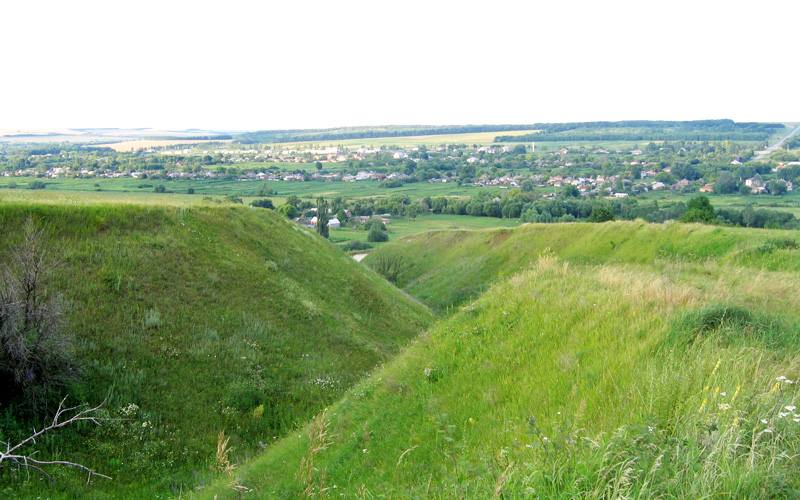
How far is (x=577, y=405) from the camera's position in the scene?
4910 mm

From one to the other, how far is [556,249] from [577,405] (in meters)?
31.3

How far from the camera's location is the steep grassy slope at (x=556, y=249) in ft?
63.9

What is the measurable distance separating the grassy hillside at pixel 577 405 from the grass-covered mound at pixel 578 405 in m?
0.02

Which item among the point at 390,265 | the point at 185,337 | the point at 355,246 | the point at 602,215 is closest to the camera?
the point at 185,337

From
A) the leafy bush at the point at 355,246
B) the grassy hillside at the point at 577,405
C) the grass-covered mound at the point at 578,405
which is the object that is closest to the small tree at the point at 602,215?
the leafy bush at the point at 355,246

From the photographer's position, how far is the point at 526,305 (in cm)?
859

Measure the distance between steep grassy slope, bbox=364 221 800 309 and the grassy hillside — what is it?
7.48 metres

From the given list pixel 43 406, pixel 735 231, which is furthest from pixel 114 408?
pixel 735 231

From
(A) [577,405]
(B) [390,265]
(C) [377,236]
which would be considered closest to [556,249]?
(B) [390,265]

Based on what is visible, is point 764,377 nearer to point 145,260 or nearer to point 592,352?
point 592,352

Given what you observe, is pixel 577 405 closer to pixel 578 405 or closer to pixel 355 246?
pixel 578 405

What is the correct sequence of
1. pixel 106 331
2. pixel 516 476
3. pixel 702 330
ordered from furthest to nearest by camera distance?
pixel 106 331 → pixel 702 330 → pixel 516 476

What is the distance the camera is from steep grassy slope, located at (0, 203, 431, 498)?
8.24 meters

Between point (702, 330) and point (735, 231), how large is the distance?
2205 cm
